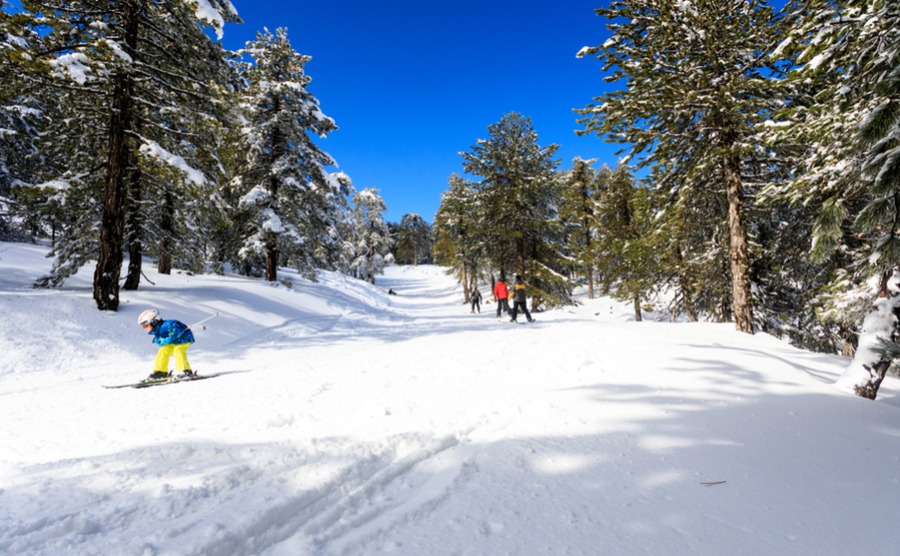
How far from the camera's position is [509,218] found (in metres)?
19.2

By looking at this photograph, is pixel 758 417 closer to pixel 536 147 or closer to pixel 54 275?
pixel 54 275

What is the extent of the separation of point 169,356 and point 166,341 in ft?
0.92

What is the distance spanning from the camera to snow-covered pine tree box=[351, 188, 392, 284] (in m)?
48.6

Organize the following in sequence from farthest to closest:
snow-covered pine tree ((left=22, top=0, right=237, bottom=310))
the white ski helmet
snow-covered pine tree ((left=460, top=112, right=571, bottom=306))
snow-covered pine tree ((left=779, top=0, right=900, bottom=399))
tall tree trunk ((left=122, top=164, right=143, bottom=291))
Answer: snow-covered pine tree ((left=460, top=112, right=571, bottom=306)) < tall tree trunk ((left=122, top=164, right=143, bottom=291)) < snow-covered pine tree ((left=22, top=0, right=237, bottom=310)) < the white ski helmet < snow-covered pine tree ((left=779, top=0, right=900, bottom=399))

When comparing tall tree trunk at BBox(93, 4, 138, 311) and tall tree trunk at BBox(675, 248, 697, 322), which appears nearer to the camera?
tall tree trunk at BBox(93, 4, 138, 311)

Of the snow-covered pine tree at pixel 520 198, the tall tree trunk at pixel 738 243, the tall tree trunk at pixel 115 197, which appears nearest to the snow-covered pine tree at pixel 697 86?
the tall tree trunk at pixel 738 243

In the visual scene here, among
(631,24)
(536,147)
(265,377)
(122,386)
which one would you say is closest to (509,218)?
(536,147)

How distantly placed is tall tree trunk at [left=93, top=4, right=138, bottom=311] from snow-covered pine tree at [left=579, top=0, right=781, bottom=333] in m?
11.5

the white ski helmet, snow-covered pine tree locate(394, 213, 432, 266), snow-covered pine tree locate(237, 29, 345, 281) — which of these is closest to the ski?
the white ski helmet

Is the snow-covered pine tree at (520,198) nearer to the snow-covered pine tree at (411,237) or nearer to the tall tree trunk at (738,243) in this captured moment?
the tall tree trunk at (738,243)

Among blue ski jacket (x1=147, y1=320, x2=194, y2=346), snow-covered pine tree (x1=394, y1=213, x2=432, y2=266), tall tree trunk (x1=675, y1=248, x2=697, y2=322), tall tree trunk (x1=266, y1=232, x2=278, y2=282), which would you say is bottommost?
blue ski jacket (x1=147, y1=320, x2=194, y2=346)

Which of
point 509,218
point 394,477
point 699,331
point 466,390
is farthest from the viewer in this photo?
point 509,218

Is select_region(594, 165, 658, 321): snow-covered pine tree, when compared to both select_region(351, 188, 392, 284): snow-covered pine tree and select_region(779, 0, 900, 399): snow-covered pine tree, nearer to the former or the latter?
select_region(779, 0, 900, 399): snow-covered pine tree

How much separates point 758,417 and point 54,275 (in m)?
15.3
